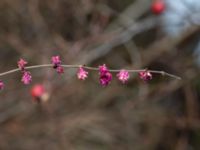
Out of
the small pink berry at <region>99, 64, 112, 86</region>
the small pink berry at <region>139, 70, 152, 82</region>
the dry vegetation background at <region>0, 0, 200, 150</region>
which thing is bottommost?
the small pink berry at <region>139, 70, 152, 82</region>

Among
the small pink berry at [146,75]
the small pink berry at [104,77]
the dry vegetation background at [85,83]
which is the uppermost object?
the dry vegetation background at [85,83]

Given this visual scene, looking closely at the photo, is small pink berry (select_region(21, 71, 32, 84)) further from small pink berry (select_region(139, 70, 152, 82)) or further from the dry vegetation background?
the dry vegetation background

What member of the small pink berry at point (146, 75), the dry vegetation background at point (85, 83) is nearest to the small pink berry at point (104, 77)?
the small pink berry at point (146, 75)

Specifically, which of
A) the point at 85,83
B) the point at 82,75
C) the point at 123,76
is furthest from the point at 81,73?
the point at 85,83

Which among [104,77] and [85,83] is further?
→ [85,83]

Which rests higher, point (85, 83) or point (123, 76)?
point (85, 83)

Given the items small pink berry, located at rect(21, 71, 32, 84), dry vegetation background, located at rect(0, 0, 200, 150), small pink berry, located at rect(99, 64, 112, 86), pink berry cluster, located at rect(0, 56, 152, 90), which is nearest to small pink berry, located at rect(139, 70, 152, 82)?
pink berry cluster, located at rect(0, 56, 152, 90)

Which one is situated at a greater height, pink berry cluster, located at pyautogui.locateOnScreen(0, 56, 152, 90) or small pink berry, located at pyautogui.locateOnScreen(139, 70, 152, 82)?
pink berry cluster, located at pyautogui.locateOnScreen(0, 56, 152, 90)

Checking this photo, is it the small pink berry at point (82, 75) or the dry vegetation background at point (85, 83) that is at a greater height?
the dry vegetation background at point (85, 83)

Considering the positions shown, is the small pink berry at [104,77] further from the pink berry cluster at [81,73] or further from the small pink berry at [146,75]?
the small pink berry at [146,75]

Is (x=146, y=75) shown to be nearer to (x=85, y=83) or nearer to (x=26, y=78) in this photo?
(x=26, y=78)
